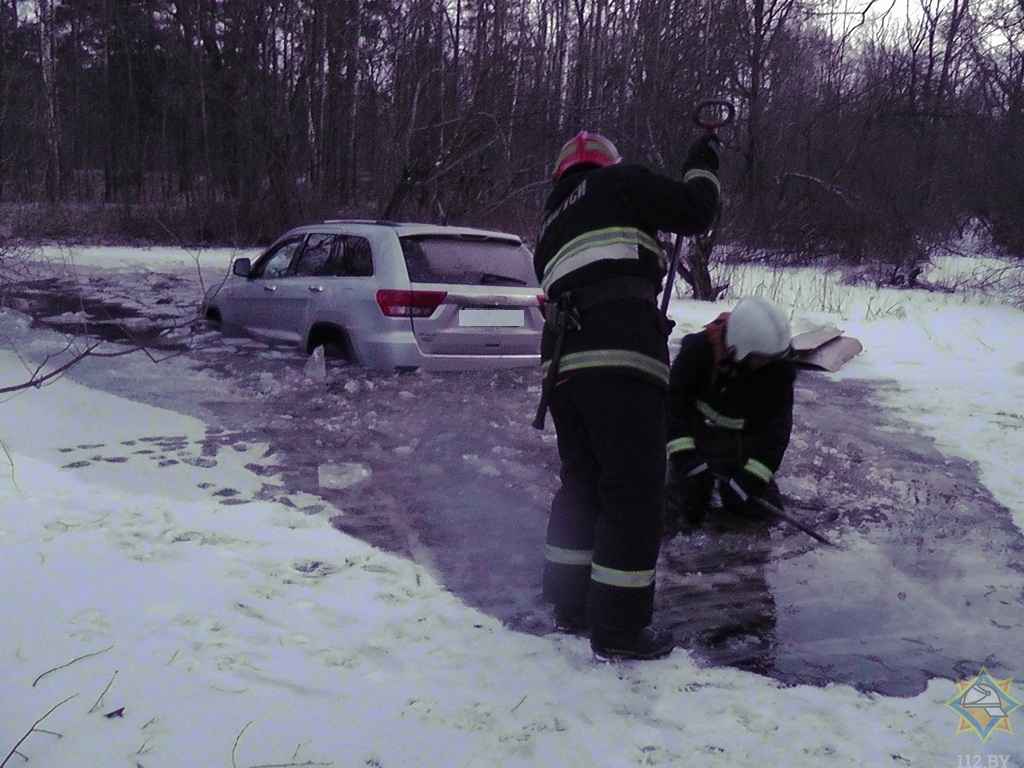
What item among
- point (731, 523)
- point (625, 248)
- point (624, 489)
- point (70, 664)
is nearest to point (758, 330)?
point (731, 523)

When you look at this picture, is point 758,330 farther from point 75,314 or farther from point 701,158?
point 75,314

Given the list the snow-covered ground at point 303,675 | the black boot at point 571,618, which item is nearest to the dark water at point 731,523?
the black boot at point 571,618

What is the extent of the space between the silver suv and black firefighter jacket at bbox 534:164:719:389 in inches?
153

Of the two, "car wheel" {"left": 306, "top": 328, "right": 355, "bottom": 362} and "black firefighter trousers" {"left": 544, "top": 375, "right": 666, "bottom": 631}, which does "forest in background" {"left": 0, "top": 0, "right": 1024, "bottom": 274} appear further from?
"black firefighter trousers" {"left": 544, "top": 375, "right": 666, "bottom": 631}

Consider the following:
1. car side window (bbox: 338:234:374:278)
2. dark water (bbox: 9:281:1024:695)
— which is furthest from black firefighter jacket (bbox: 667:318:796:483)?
car side window (bbox: 338:234:374:278)

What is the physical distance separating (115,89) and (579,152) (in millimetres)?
34305

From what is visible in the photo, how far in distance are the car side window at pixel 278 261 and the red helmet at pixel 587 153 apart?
5.34m

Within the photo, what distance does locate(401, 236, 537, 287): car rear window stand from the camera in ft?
23.4

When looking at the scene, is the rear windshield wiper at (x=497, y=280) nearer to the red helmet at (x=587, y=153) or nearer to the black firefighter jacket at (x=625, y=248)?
the red helmet at (x=587, y=153)

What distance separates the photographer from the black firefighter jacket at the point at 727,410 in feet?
14.4

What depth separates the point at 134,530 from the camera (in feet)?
12.8

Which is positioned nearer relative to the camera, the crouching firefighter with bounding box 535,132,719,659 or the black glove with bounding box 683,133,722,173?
the crouching firefighter with bounding box 535,132,719,659

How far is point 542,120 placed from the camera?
18.7 m

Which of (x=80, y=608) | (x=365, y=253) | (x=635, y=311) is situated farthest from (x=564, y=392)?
(x=365, y=253)
